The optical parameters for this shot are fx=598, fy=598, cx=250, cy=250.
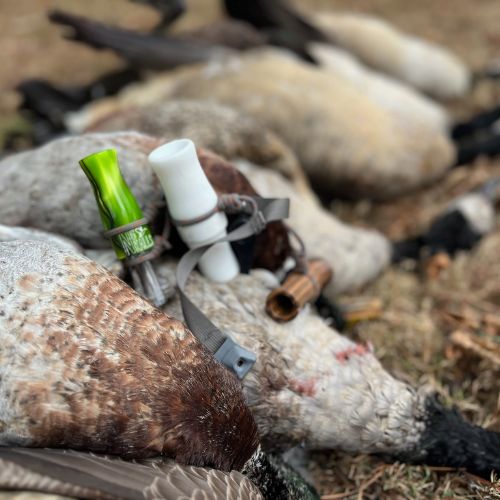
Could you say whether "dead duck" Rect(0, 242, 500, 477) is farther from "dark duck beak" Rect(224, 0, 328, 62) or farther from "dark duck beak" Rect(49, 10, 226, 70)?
"dark duck beak" Rect(224, 0, 328, 62)

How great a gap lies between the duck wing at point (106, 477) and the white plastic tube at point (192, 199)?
26.4 inches

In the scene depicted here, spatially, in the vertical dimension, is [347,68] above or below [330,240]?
above

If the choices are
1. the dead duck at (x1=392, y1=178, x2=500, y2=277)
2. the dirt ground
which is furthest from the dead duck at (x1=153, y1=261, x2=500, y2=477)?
the dead duck at (x1=392, y1=178, x2=500, y2=277)

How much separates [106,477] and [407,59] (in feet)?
12.7

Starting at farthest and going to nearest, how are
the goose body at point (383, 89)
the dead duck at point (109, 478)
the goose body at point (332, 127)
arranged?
the goose body at point (383, 89) → the goose body at point (332, 127) → the dead duck at point (109, 478)

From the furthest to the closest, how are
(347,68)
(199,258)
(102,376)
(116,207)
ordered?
(347,68)
(199,258)
(116,207)
(102,376)

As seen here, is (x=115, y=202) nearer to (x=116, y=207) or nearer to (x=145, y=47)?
(x=116, y=207)

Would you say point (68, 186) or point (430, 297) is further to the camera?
point (430, 297)

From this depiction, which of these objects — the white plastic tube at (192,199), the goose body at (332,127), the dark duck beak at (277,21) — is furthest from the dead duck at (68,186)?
the dark duck beak at (277,21)

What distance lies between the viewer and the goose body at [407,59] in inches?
170

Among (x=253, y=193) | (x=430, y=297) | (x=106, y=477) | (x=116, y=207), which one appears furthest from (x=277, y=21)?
(x=106, y=477)

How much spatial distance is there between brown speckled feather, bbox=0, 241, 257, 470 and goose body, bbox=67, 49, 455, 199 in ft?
6.01

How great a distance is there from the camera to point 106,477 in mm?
1187

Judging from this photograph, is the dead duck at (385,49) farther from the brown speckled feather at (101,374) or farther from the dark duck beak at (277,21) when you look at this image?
the brown speckled feather at (101,374)
